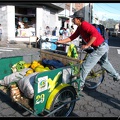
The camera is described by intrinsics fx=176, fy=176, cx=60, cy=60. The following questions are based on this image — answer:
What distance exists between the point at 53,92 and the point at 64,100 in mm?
366

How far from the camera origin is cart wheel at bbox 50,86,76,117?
2974 millimetres

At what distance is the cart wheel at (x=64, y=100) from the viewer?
2.97 m

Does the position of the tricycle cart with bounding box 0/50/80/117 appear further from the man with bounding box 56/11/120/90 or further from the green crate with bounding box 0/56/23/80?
the man with bounding box 56/11/120/90

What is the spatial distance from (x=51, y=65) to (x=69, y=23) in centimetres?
2355

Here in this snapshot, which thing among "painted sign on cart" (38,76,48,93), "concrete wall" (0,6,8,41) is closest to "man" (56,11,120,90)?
"painted sign on cart" (38,76,48,93)

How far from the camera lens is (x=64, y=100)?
3188 mm

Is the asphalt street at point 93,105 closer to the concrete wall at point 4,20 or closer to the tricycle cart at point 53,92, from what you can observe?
the tricycle cart at point 53,92

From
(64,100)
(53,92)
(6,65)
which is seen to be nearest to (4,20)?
(6,65)

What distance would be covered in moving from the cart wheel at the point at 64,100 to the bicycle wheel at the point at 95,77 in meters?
1.36

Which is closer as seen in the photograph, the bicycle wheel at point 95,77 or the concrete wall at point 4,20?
the bicycle wheel at point 95,77

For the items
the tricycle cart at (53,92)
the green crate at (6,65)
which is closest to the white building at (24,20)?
the green crate at (6,65)

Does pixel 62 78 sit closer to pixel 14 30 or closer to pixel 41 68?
pixel 41 68

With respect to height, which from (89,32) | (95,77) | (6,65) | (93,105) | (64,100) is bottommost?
(93,105)

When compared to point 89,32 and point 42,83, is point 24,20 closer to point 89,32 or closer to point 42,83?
point 89,32
